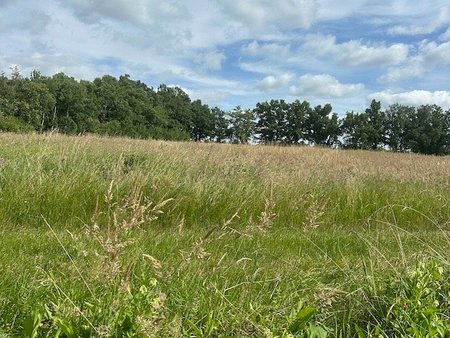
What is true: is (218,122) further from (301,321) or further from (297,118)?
(301,321)

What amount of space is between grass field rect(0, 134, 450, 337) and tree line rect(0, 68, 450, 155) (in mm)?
55589

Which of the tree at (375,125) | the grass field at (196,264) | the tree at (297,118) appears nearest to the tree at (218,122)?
the tree at (297,118)

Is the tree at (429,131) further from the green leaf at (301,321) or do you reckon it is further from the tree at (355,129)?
the green leaf at (301,321)

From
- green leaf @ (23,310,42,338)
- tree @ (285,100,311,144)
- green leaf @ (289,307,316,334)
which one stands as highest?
tree @ (285,100,311,144)

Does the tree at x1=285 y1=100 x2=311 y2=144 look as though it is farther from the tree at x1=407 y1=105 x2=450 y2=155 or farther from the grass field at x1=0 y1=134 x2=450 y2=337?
the grass field at x1=0 y1=134 x2=450 y2=337

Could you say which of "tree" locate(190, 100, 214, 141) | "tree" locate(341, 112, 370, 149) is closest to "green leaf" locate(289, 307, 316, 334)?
"tree" locate(341, 112, 370, 149)

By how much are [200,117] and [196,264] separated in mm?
103739

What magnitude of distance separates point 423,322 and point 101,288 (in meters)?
1.62

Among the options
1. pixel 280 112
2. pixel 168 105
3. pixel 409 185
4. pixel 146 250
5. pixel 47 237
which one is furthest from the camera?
pixel 168 105

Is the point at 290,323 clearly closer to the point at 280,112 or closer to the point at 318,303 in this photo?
the point at 318,303

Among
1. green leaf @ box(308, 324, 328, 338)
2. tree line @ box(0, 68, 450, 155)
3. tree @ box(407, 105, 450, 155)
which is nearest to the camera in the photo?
green leaf @ box(308, 324, 328, 338)

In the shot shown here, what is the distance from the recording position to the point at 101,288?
2266 millimetres

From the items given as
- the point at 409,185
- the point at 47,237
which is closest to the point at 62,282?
the point at 47,237

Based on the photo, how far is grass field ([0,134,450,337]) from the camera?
7.02 feet
